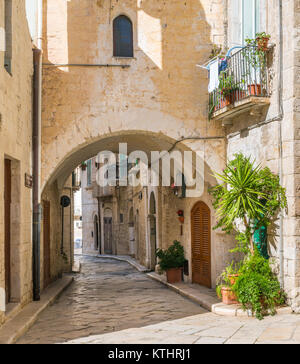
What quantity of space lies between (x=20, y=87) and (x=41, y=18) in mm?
2288

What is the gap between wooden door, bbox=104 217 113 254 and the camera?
101 feet

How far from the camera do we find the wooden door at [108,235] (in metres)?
30.7

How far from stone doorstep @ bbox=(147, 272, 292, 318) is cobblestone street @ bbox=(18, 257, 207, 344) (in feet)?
0.49

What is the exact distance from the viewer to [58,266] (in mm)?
15516

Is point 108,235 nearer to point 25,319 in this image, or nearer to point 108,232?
point 108,232

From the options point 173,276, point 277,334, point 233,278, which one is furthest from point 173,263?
point 277,334

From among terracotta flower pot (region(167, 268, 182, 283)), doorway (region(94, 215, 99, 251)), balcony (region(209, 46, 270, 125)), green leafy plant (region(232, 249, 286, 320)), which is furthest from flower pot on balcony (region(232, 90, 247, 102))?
doorway (region(94, 215, 99, 251))

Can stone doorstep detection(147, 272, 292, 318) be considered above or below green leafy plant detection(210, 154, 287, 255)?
below

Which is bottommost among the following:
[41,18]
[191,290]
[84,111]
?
[191,290]

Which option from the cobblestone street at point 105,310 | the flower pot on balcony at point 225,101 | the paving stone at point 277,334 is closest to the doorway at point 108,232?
the cobblestone street at point 105,310

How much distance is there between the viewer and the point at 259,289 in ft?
28.7

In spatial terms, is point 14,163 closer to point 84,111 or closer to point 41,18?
point 84,111

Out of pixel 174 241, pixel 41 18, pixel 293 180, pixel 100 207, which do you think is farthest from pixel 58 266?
pixel 100 207

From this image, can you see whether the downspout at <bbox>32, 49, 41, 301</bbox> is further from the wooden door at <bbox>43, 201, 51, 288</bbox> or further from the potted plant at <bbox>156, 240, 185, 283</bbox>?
the potted plant at <bbox>156, 240, 185, 283</bbox>
